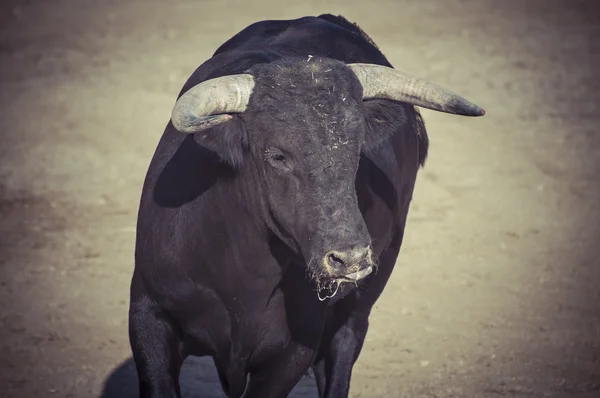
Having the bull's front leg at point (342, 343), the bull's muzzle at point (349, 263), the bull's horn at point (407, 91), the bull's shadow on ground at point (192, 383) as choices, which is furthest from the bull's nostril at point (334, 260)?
the bull's shadow on ground at point (192, 383)

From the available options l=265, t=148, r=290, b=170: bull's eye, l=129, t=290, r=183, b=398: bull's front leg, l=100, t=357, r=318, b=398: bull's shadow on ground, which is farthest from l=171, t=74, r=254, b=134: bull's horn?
l=100, t=357, r=318, b=398: bull's shadow on ground

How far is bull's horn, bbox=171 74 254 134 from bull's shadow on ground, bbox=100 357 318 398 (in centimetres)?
228

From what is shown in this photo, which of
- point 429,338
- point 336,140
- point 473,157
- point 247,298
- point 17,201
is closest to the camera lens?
point 336,140

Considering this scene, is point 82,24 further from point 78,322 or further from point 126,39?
point 78,322

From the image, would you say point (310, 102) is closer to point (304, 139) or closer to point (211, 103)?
point (304, 139)

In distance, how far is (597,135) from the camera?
10.6m

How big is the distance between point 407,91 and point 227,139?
0.86 meters

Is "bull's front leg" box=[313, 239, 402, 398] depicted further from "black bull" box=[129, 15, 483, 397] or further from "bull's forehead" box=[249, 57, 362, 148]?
"bull's forehead" box=[249, 57, 362, 148]

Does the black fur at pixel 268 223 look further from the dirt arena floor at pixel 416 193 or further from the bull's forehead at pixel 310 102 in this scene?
the dirt arena floor at pixel 416 193

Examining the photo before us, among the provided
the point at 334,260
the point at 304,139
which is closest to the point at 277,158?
the point at 304,139

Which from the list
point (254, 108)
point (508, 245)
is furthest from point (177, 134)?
point (508, 245)

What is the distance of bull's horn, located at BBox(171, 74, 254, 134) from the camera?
160 inches

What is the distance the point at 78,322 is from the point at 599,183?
5.01 meters

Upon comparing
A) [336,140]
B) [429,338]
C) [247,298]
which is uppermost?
[336,140]
